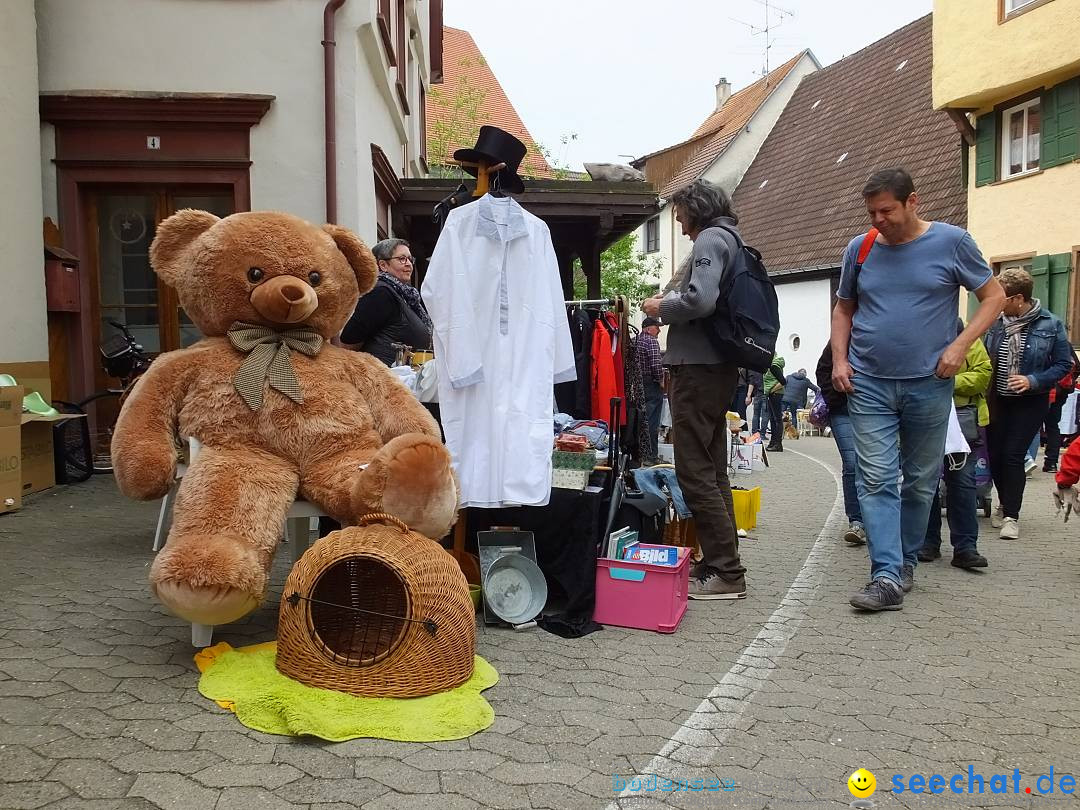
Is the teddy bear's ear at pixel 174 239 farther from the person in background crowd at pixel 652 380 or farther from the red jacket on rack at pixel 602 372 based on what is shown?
the person in background crowd at pixel 652 380

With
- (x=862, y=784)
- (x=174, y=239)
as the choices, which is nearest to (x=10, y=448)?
(x=174, y=239)

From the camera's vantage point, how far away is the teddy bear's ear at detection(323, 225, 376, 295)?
4.07 m

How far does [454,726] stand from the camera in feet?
9.43

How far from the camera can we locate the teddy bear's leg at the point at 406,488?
331cm

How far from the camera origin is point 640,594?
4.09 metres

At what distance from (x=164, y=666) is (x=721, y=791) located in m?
2.11

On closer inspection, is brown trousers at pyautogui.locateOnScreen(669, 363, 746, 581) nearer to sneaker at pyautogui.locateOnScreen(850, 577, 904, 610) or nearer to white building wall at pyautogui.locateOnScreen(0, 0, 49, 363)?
sneaker at pyautogui.locateOnScreen(850, 577, 904, 610)

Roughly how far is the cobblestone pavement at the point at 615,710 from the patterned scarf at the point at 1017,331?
71.2 inches

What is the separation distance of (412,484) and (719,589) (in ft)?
6.82

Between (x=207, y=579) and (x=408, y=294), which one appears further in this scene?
(x=408, y=294)

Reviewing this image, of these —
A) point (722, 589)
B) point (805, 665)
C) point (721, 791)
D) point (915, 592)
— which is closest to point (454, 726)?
point (721, 791)

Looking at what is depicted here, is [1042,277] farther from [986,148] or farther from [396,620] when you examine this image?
[396,620]

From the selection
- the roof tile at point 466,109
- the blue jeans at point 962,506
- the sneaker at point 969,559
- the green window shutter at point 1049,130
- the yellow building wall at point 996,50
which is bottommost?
the sneaker at point 969,559

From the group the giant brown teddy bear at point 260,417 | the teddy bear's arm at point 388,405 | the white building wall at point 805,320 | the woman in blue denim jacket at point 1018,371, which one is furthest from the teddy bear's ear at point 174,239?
the white building wall at point 805,320
